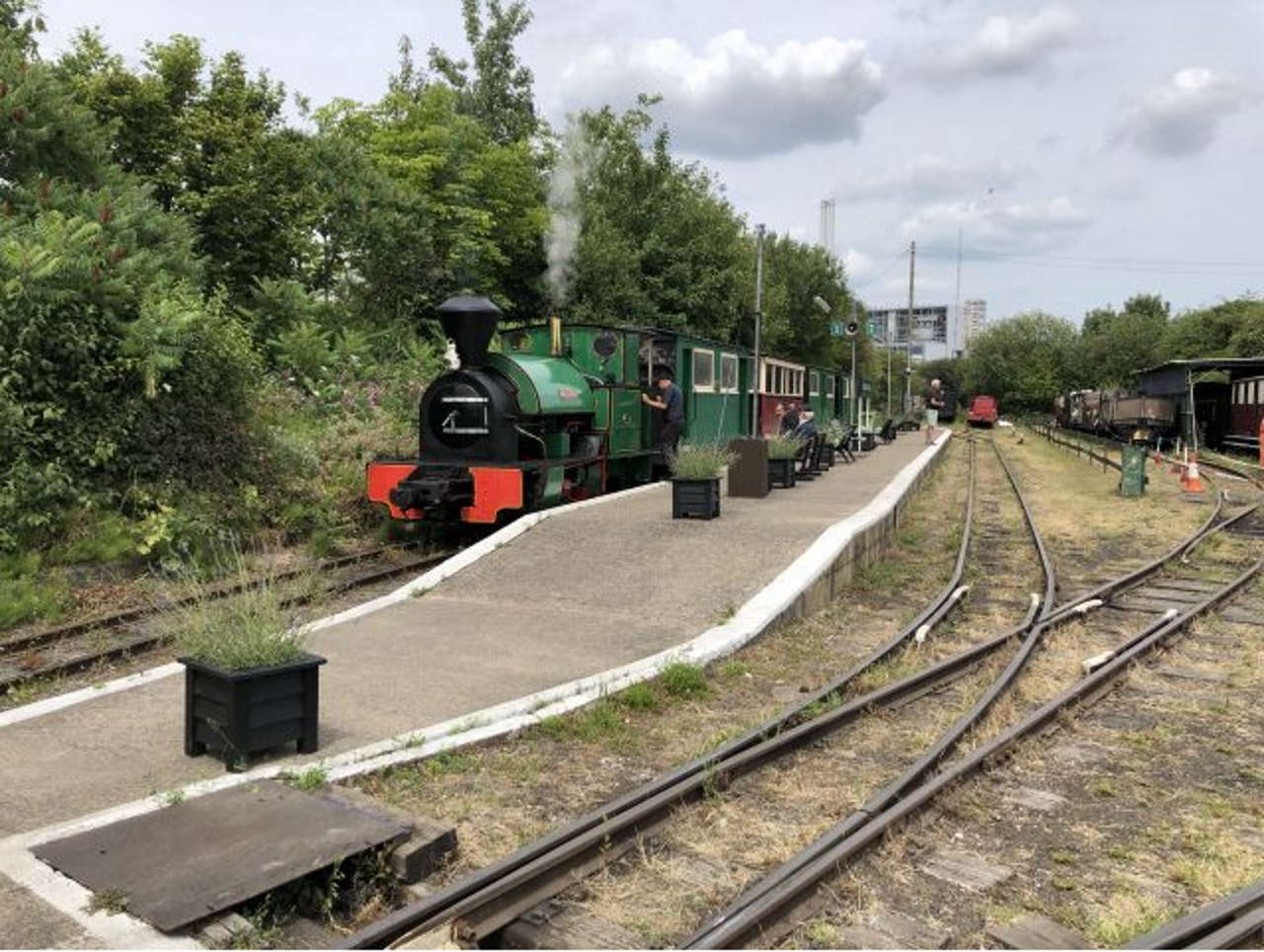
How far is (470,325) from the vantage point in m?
11.2

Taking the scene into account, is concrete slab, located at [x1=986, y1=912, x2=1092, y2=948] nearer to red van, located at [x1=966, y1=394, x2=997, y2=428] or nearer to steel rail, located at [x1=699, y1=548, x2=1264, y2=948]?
steel rail, located at [x1=699, y1=548, x2=1264, y2=948]

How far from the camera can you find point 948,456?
106ft

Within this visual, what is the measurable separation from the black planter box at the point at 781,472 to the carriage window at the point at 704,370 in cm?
256

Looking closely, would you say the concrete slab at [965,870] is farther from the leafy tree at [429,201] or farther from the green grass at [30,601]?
the leafy tree at [429,201]

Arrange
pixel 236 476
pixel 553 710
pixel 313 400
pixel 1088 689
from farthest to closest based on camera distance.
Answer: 1. pixel 313 400
2. pixel 236 476
3. pixel 1088 689
4. pixel 553 710

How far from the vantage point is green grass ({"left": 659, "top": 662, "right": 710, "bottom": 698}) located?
19.8 ft

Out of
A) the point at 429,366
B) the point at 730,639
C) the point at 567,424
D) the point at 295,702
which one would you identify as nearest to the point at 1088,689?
the point at 730,639

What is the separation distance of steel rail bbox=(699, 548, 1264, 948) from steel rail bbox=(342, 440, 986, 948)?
2.32 feet

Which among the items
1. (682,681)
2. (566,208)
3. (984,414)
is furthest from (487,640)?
(984,414)

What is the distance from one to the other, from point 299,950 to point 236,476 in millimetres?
8733

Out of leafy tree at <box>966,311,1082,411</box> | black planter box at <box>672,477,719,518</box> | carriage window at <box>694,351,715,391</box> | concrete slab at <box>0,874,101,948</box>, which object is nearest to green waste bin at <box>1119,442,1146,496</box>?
carriage window at <box>694,351,715,391</box>

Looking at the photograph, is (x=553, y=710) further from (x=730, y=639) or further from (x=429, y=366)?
(x=429, y=366)

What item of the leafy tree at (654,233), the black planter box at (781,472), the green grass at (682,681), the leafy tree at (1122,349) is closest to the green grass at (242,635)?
the green grass at (682,681)

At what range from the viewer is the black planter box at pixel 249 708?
14.8 ft
